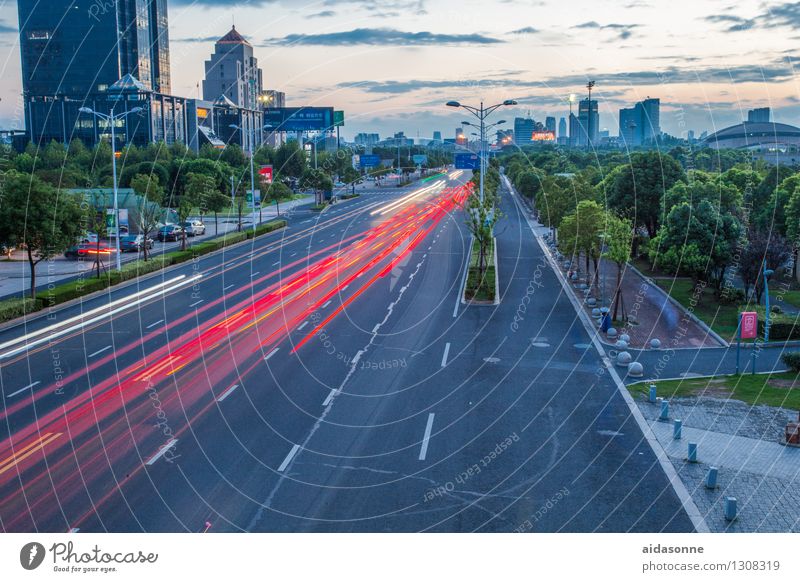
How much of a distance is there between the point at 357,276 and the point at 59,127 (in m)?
120

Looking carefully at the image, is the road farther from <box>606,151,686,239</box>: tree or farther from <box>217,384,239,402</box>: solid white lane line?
<box>606,151,686,239</box>: tree

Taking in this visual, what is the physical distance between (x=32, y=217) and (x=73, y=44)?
123 m

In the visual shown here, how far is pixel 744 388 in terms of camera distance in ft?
91.2

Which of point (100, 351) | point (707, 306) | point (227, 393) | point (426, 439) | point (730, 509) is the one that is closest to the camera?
point (730, 509)

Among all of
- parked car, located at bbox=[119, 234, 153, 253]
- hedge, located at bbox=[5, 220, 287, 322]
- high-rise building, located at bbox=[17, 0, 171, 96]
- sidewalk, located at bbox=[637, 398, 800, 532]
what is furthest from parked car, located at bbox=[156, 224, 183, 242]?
high-rise building, located at bbox=[17, 0, 171, 96]

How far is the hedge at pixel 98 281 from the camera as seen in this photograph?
38969mm

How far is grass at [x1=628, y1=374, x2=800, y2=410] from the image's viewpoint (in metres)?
26.6

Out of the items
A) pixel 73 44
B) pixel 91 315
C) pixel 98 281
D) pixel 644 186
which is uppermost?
pixel 73 44

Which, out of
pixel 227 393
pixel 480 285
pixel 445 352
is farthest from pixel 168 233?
pixel 227 393

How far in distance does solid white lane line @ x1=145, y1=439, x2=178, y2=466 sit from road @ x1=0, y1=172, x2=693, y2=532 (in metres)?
0.07

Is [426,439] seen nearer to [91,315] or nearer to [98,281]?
[91,315]

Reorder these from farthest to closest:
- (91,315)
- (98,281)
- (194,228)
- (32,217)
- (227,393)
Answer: (194,228)
(98,281)
(32,217)
(91,315)
(227,393)

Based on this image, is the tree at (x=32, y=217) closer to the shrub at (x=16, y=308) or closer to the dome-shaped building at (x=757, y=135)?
the shrub at (x=16, y=308)

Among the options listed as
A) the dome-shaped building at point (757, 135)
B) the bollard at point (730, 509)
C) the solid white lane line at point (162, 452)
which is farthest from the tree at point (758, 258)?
the dome-shaped building at point (757, 135)
